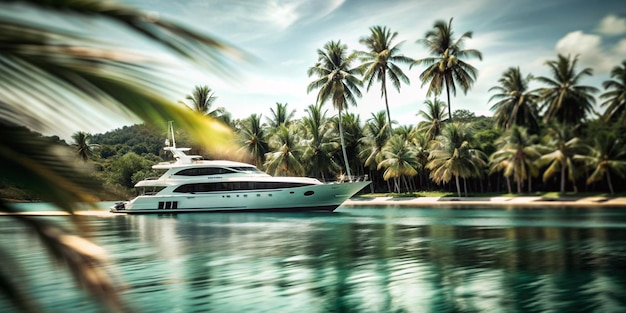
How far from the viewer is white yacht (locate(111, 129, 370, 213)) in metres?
28.8

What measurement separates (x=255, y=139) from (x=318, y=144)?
20.9ft

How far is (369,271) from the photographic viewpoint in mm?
10367

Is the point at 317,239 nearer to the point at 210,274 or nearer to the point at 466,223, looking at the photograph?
the point at 210,274

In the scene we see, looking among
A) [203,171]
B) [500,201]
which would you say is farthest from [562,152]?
[203,171]

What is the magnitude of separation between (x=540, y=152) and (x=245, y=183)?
22262mm

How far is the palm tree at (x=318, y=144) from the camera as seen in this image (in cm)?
4309

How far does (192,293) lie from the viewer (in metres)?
8.84

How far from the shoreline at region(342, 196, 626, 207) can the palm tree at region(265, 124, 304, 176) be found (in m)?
5.91

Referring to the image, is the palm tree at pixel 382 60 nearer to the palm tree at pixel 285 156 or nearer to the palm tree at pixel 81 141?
the palm tree at pixel 285 156

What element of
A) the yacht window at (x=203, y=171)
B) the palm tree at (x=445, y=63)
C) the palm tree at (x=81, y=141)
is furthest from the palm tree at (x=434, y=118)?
the palm tree at (x=81, y=141)

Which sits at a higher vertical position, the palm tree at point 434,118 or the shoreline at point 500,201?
the palm tree at point 434,118

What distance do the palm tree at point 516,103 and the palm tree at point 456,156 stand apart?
5.14m

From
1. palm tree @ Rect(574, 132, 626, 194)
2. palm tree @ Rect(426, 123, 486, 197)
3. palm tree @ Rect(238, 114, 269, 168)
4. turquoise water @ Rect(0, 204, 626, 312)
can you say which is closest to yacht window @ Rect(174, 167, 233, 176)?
turquoise water @ Rect(0, 204, 626, 312)

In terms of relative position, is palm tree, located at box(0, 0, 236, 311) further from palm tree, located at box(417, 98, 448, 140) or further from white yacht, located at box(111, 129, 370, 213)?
palm tree, located at box(417, 98, 448, 140)
